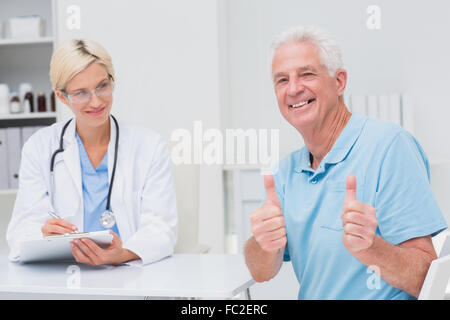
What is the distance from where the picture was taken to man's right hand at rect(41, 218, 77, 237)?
54.8 inches

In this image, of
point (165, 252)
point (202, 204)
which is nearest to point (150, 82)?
point (202, 204)

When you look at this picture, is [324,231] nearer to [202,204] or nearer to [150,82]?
[202,204]

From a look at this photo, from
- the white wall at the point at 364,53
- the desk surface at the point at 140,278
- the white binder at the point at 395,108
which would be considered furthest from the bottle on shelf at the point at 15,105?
the white binder at the point at 395,108

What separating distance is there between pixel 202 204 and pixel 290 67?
1.49m

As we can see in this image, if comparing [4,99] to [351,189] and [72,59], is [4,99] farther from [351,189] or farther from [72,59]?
[351,189]

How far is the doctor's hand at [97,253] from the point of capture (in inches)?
51.4

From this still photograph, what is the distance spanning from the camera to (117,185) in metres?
1.64

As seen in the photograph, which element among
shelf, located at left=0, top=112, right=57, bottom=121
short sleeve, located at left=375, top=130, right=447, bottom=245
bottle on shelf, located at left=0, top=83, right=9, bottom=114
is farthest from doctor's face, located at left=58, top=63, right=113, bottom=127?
bottle on shelf, located at left=0, top=83, right=9, bottom=114

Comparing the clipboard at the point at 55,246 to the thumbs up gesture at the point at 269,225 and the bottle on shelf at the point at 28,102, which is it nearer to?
the thumbs up gesture at the point at 269,225

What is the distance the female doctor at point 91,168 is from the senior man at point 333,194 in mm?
467

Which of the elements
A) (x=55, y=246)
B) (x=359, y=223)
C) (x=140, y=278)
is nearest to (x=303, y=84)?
(x=359, y=223)

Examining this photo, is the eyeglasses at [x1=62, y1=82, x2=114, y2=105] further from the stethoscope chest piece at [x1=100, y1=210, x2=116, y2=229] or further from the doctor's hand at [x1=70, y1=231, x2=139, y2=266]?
the doctor's hand at [x1=70, y1=231, x2=139, y2=266]

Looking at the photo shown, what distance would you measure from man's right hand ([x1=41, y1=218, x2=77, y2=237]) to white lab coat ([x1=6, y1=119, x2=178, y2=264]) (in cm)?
15

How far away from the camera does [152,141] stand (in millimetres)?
1712
